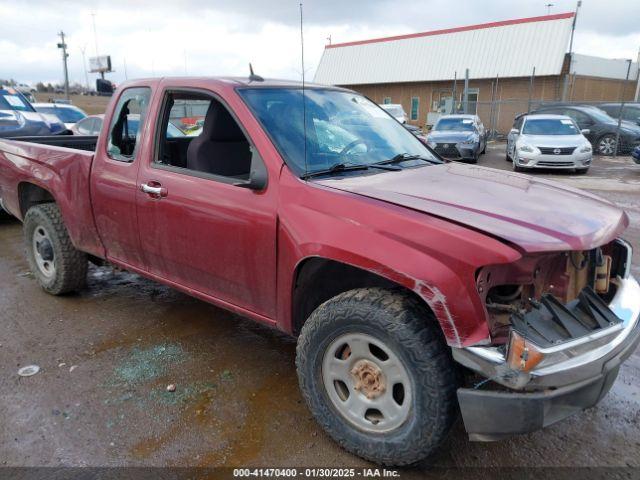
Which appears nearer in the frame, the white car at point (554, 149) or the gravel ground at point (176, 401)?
the gravel ground at point (176, 401)

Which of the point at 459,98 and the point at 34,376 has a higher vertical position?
the point at 459,98

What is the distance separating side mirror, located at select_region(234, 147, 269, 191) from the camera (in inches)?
110

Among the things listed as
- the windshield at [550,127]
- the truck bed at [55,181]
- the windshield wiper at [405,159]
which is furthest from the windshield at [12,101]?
the windshield at [550,127]

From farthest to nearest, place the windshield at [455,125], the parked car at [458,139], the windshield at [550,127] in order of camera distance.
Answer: the windshield at [455,125], the parked car at [458,139], the windshield at [550,127]

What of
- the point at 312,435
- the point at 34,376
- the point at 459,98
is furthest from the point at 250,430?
the point at 459,98

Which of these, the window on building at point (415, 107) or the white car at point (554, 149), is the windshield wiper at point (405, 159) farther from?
the window on building at point (415, 107)

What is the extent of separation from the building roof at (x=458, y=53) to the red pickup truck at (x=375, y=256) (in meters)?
25.1

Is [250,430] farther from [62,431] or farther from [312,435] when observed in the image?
[62,431]

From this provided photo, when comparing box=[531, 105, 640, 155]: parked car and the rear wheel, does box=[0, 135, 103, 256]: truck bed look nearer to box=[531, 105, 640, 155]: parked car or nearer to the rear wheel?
the rear wheel

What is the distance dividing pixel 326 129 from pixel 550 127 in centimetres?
1224

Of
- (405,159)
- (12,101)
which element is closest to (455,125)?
(12,101)

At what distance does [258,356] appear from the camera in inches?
144

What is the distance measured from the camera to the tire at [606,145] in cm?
1630

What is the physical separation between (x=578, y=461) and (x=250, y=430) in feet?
5.69
